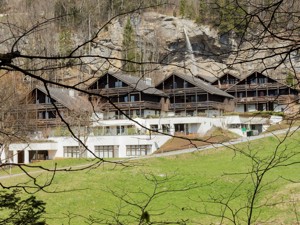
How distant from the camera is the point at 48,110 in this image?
3794 cm

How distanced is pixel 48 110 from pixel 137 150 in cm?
1089

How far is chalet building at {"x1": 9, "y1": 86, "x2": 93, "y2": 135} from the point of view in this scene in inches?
1085

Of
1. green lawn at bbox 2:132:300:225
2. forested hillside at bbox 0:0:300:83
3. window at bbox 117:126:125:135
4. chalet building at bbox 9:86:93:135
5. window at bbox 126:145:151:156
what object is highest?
chalet building at bbox 9:86:93:135

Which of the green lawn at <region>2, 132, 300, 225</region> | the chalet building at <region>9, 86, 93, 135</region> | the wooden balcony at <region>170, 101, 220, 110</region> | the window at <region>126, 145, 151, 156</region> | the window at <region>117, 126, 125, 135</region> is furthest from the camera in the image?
the wooden balcony at <region>170, 101, 220, 110</region>

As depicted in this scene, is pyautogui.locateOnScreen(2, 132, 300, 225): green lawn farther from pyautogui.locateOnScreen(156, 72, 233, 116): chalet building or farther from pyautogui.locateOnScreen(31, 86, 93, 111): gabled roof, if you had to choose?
pyautogui.locateOnScreen(156, 72, 233, 116): chalet building

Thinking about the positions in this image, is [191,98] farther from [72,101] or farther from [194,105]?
[72,101]

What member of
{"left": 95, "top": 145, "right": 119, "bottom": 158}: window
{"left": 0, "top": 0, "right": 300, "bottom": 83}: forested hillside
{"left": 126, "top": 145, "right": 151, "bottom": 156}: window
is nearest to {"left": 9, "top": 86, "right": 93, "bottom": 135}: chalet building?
{"left": 95, "top": 145, "right": 119, "bottom": 158}: window

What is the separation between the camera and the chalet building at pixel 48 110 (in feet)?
90.4

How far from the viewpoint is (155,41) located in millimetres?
62094

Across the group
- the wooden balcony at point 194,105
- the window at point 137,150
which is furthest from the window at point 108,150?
the wooden balcony at point 194,105

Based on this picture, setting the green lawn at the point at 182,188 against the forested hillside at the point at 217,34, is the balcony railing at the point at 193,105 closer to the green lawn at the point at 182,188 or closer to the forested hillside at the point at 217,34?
the green lawn at the point at 182,188

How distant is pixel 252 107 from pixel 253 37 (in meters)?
45.5

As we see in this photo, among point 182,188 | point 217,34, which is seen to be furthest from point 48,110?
point 217,34

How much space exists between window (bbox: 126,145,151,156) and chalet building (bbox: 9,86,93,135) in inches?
165
